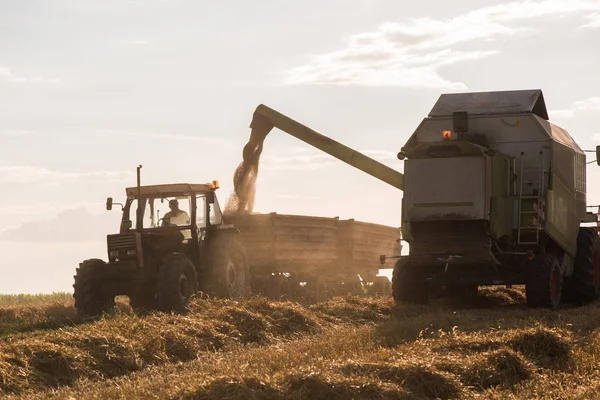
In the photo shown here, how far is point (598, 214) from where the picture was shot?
19922 millimetres

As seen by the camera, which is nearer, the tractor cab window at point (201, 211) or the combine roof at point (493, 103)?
the tractor cab window at point (201, 211)

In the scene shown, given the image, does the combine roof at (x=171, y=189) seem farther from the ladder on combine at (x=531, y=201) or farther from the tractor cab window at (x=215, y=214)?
the ladder on combine at (x=531, y=201)

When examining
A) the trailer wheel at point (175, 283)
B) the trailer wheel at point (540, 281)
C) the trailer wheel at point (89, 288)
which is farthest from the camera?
the trailer wheel at point (540, 281)

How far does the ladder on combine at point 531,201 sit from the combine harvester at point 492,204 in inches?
0.7

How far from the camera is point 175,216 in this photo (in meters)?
16.8

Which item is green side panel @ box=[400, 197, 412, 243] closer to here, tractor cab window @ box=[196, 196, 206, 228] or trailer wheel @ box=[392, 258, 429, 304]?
trailer wheel @ box=[392, 258, 429, 304]

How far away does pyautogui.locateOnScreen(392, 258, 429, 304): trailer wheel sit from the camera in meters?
17.0

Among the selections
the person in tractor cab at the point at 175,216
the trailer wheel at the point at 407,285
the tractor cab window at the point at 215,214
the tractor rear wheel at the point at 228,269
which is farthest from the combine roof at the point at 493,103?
the person in tractor cab at the point at 175,216

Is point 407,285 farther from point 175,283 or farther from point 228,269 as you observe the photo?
point 175,283

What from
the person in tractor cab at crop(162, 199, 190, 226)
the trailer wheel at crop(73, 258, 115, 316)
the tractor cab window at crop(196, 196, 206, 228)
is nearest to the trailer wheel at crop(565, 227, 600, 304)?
the tractor cab window at crop(196, 196, 206, 228)

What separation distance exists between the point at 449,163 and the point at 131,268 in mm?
5514

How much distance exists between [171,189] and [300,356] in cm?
727

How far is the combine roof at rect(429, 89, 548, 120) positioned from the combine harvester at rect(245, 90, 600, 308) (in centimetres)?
2

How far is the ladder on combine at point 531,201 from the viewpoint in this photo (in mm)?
16500
